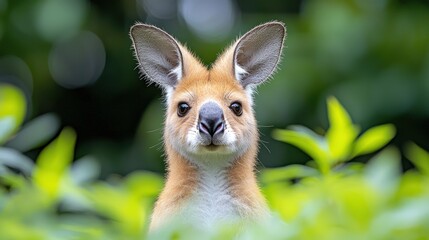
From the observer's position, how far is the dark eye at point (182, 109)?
3500 mm

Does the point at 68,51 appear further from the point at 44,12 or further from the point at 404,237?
the point at 404,237

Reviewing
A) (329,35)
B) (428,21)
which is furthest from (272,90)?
(428,21)

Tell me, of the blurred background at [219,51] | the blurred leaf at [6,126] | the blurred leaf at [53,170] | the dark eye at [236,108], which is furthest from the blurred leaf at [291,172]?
the blurred background at [219,51]

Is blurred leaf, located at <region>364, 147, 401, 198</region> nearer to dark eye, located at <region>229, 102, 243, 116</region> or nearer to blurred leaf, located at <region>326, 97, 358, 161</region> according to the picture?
blurred leaf, located at <region>326, 97, 358, 161</region>

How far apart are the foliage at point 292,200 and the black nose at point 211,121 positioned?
266mm

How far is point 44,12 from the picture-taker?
6.92m

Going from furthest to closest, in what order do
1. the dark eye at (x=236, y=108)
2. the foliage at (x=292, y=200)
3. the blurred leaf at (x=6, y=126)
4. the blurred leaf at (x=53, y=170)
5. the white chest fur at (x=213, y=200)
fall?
the dark eye at (x=236, y=108) → the white chest fur at (x=213, y=200) → the blurred leaf at (x=53, y=170) → the blurred leaf at (x=6, y=126) → the foliage at (x=292, y=200)

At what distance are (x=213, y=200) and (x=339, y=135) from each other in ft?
1.55

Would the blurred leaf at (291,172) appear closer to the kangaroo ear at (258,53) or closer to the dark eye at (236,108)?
the dark eye at (236,108)

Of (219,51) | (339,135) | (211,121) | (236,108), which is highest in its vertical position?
(219,51)

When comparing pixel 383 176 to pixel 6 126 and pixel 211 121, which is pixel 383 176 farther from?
pixel 6 126

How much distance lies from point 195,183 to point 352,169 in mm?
534

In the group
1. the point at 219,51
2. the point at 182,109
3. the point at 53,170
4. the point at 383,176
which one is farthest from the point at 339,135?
the point at 219,51

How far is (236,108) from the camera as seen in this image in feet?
11.4
